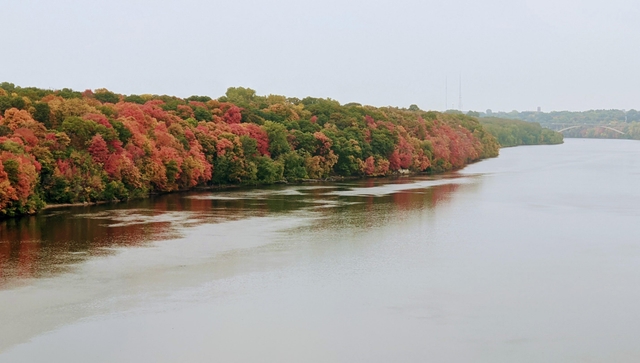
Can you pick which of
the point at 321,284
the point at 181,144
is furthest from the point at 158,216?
the point at 321,284

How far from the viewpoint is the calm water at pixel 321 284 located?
55.1ft

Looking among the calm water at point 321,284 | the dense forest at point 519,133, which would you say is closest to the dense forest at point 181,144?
the calm water at point 321,284

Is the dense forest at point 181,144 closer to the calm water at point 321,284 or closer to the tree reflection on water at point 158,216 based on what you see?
the tree reflection on water at point 158,216

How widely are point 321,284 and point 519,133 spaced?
5009 inches

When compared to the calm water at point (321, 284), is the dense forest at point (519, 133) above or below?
above

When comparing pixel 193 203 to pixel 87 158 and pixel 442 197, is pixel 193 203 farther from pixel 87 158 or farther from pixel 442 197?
pixel 442 197

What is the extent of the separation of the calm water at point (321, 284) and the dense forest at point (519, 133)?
96.6 m

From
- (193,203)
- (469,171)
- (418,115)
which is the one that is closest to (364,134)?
(469,171)

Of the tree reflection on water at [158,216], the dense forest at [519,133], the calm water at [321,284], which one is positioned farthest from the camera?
the dense forest at [519,133]

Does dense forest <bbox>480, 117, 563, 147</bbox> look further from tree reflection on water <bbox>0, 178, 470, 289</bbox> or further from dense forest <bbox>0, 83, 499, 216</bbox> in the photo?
tree reflection on water <bbox>0, 178, 470, 289</bbox>

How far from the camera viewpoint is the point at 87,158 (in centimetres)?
4003

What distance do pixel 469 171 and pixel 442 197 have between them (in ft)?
85.4

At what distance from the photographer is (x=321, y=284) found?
22203 millimetres

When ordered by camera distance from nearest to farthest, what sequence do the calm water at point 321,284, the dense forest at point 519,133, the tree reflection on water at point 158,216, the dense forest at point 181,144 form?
the calm water at point 321,284, the tree reflection on water at point 158,216, the dense forest at point 181,144, the dense forest at point 519,133
